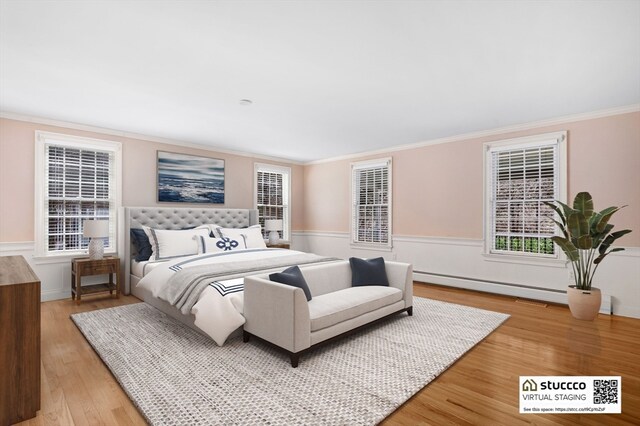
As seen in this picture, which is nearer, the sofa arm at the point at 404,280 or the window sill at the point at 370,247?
the sofa arm at the point at 404,280

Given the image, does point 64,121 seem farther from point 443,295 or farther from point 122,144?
point 443,295

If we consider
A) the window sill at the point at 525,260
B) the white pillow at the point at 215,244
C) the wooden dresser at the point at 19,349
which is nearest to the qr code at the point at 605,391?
the window sill at the point at 525,260

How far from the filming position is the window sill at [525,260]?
171 inches

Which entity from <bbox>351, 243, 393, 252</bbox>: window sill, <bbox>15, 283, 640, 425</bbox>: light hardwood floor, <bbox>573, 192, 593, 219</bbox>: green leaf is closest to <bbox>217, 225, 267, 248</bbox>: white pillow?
<bbox>351, 243, 393, 252</bbox>: window sill

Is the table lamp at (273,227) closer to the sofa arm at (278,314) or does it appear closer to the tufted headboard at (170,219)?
the tufted headboard at (170,219)

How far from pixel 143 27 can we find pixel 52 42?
82 centimetres

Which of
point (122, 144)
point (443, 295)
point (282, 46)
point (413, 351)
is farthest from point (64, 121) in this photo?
point (443, 295)

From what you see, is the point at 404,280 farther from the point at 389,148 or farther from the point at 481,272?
the point at 389,148

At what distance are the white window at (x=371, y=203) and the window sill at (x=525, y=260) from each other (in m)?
1.81

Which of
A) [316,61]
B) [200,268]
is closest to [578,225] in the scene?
[316,61]

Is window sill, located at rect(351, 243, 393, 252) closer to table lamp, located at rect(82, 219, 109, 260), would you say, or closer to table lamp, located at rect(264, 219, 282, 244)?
table lamp, located at rect(264, 219, 282, 244)

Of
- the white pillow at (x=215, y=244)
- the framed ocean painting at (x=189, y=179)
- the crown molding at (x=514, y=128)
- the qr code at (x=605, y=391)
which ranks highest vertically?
the crown molding at (x=514, y=128)

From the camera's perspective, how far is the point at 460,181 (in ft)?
17.3

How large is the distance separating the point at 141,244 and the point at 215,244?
106 centimetres
